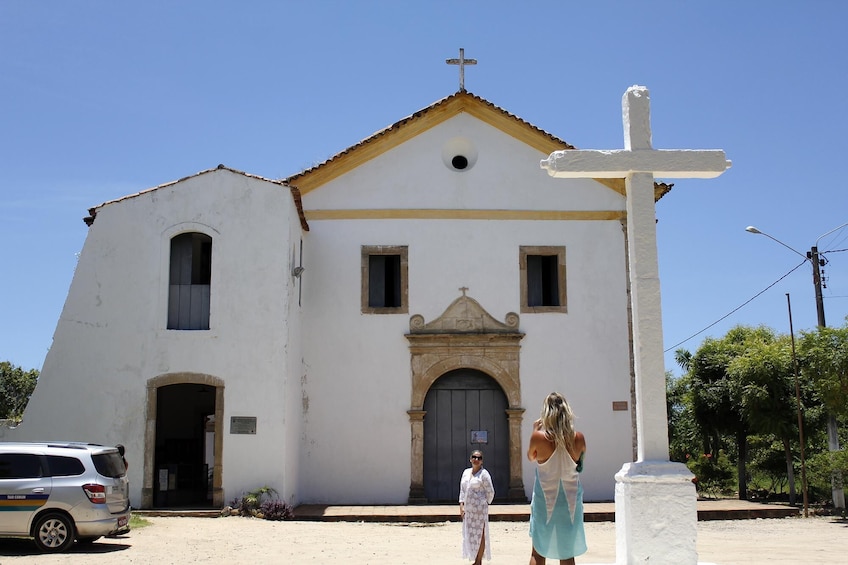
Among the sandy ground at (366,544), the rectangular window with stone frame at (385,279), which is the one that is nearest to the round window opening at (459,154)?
the rectangular window with stone frame at (385,279)

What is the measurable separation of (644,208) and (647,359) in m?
1.49

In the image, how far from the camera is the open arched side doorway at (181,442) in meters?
15.2

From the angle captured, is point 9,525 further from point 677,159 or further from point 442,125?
point 442,125

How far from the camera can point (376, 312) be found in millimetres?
17688

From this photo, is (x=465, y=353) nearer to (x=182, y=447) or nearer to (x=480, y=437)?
(x=480, y=437)

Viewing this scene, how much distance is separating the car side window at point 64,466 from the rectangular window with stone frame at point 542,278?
Result: 9.23m

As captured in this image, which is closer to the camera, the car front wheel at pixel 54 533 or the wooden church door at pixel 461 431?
the car front wheel at pixel 54 533

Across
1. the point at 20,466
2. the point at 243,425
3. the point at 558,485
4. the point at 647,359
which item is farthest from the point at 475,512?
the point at 243,425

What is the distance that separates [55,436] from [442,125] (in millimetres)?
9356

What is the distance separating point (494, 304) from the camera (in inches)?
700

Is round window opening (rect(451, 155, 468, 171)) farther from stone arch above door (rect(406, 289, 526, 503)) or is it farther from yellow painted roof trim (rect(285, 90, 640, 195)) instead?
stone arch above door (rect(406, 289, 526, 503))

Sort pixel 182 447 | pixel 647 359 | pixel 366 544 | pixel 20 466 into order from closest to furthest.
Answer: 1. pixel 647 359
2. pixel 20 466
3. pixel 366 544
4. pixel 182 447

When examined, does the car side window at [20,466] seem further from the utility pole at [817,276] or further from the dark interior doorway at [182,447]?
the utility pole at [817,276]

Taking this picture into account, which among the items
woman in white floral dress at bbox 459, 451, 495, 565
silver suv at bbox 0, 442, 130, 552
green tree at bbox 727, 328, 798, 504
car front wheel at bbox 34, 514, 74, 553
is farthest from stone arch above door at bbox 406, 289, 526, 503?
woman in white floral dress at bbox 459, 451, 495, 565
